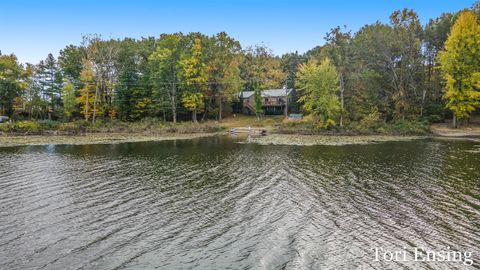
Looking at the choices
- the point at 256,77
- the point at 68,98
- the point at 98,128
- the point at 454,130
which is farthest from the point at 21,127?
the point at 454,130

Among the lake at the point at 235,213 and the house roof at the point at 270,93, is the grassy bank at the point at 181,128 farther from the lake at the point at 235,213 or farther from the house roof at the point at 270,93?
the lake at the point at 235,213

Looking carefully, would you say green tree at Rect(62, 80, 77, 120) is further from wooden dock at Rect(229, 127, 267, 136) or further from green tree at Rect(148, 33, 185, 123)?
wooden dock at Rect(229, 127, 267, 136)

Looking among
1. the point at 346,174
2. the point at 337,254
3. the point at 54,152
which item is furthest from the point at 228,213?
the point at 54,152

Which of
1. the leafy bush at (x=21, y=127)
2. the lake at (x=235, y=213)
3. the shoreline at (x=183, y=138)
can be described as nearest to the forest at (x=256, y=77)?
the shoreline at (x=183, y=138)

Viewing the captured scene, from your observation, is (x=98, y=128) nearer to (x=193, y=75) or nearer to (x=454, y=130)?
(x=193, y=75)

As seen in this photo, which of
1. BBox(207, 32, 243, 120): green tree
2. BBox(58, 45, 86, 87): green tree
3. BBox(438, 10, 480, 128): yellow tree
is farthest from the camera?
BBox(58, 45, 86, 87): green tree

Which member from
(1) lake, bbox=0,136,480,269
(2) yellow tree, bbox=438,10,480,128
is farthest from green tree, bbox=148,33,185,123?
(2) yellow tree, bbox=438,10,480,128

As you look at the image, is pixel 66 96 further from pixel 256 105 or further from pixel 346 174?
pixel 346 174
